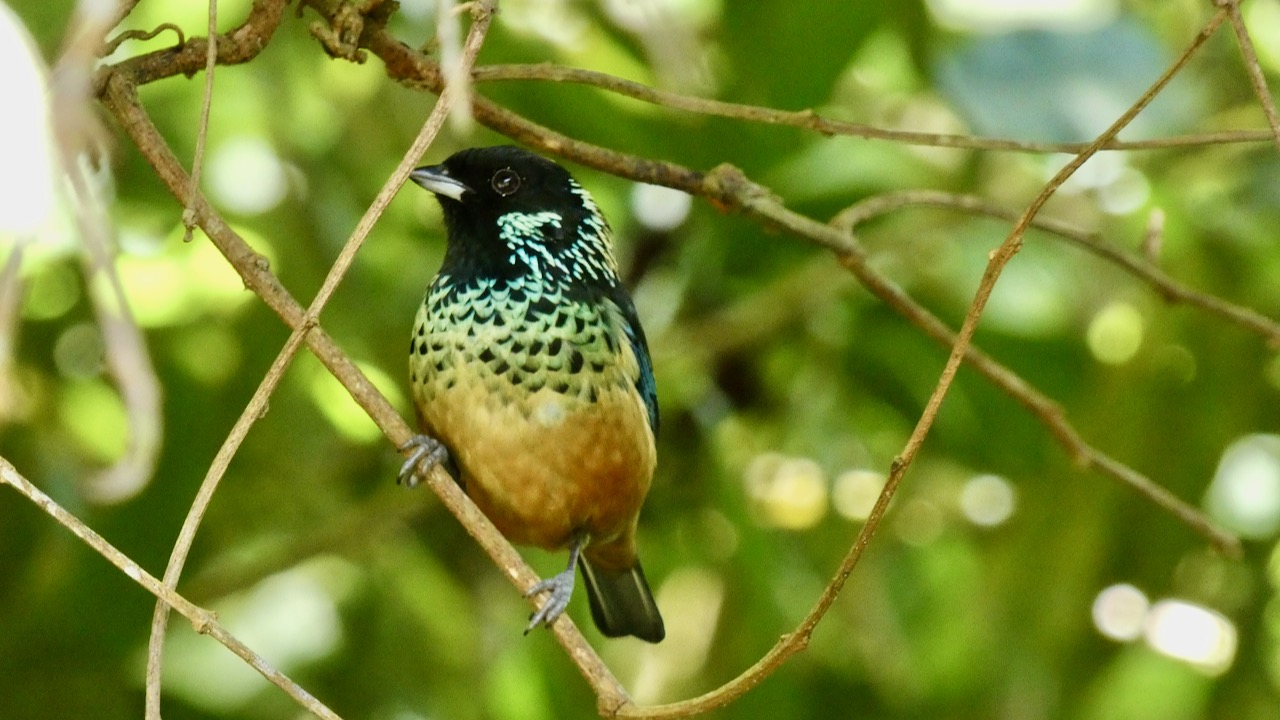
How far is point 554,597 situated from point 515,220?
0.77 metres

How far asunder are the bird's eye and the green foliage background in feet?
1.84

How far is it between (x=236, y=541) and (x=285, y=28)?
1316 millimetres

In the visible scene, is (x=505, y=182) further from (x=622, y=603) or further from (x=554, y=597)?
(x=622, y=603)

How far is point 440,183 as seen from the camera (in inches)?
123

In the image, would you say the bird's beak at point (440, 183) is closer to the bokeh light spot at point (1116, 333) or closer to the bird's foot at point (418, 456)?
the bird's foot at point (418, 456)

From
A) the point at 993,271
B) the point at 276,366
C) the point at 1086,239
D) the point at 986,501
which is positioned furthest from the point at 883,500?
the point at 986,501

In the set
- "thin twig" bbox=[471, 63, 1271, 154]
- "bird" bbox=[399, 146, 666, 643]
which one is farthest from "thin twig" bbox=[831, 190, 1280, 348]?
"bird" bbox=[399, 146, 666, 643]

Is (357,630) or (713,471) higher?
(713,471)

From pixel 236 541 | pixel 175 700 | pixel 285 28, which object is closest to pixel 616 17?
pixel 285 28

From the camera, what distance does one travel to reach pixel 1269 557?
3.98 metres

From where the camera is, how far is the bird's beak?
123 inches

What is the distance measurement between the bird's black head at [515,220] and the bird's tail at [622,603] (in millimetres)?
745

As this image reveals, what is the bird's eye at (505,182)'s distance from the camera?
3.17 meters

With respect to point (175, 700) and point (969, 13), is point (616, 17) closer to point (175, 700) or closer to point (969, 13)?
point (969, 13)
